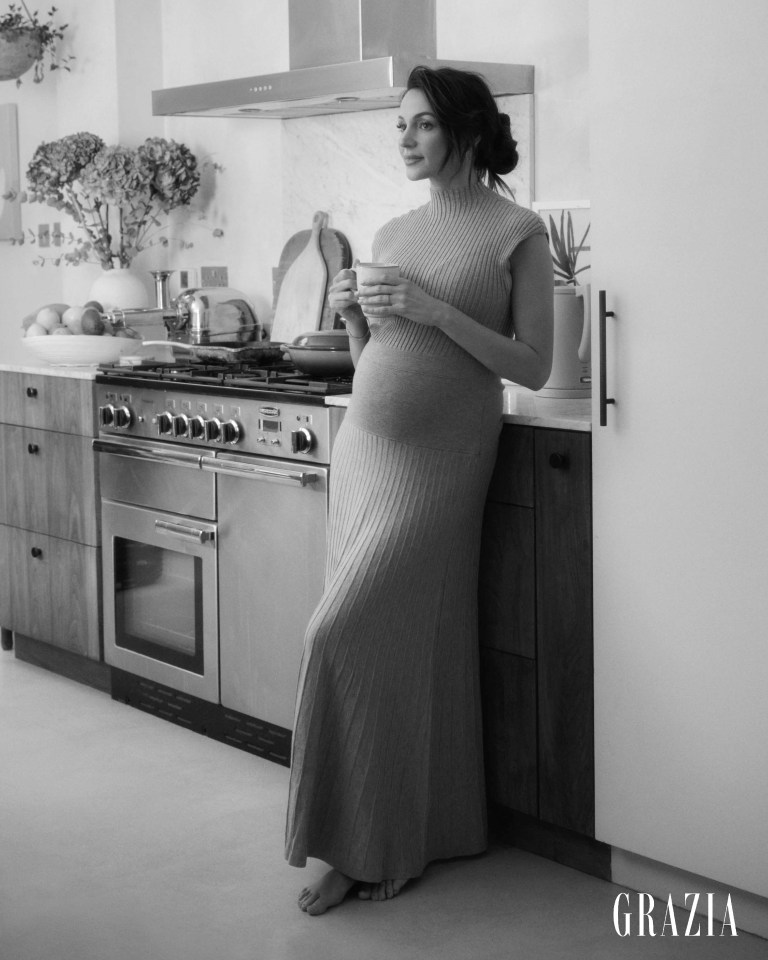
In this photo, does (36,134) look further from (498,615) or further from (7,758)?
(498,615)

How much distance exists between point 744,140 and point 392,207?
1629 mm

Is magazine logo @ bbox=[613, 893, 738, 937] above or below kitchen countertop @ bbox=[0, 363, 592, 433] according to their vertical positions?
below

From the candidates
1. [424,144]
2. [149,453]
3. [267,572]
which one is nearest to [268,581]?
[267,572]

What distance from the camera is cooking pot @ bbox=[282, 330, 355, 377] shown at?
309 cm

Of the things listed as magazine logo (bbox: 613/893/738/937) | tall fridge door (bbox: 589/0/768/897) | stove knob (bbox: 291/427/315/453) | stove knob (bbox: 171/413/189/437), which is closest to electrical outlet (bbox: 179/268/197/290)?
stove knob (bbox: 171/413/189/437)

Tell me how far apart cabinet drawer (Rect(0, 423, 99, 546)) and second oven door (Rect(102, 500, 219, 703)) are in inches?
4.0

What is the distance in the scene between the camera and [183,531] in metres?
3.24

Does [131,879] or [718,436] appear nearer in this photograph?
[718,436]

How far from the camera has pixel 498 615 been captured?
2.58 m

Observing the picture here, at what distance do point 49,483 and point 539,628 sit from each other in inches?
68.7

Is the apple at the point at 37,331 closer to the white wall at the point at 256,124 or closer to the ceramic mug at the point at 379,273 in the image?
the white wall at the point at 256,124

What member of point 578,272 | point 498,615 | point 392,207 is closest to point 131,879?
point 498,615

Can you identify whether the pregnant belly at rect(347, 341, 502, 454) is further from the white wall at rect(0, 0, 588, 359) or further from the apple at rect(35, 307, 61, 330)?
the apple at rect(35, 307, 61, 330)

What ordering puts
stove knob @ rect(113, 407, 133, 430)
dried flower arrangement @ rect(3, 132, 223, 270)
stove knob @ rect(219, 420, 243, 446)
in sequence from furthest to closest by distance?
dried flower arrangement @ rect(3, 132, 223, 270)
stove knob @ rect(113, 407, 133, 430)
stove knob @ rect(219, 420, 243, 446)
